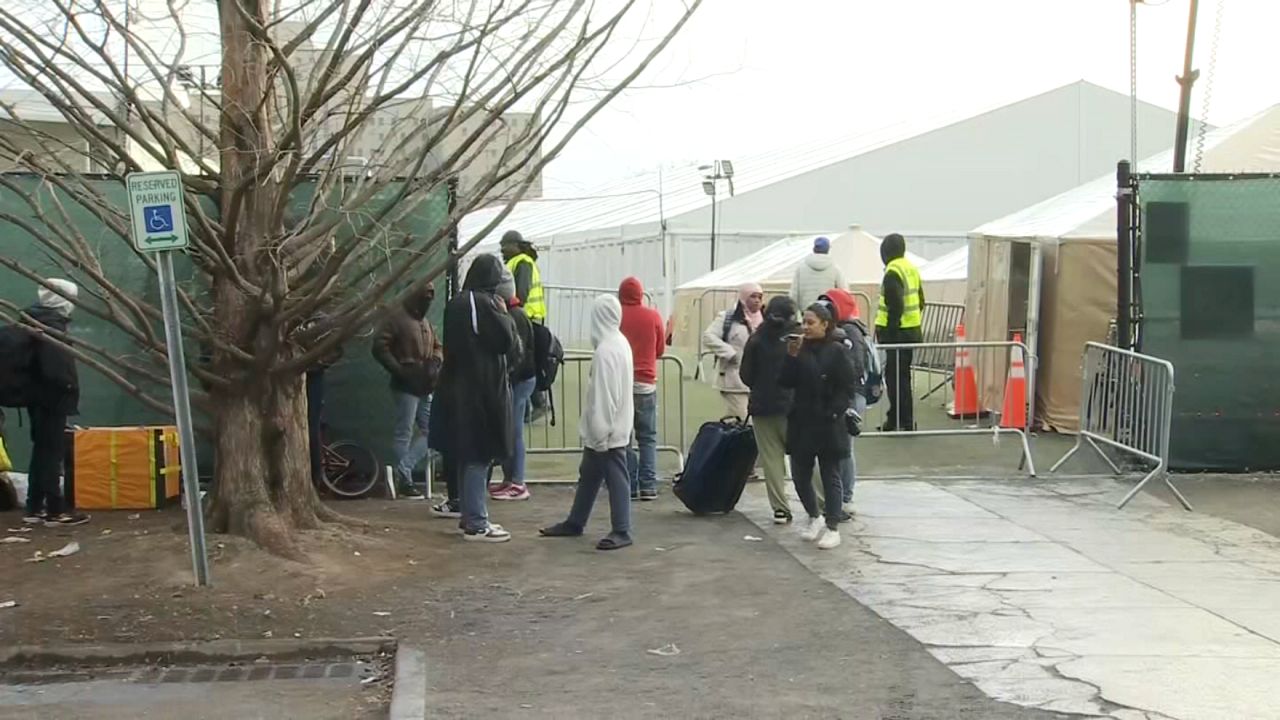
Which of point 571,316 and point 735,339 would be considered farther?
point 571,316

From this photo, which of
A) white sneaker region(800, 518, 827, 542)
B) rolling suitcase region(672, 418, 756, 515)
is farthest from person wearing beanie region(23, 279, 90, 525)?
white sneaker region(800, 518, 827, 542)

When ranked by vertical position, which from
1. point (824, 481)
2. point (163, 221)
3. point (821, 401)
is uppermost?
point (163, 221)

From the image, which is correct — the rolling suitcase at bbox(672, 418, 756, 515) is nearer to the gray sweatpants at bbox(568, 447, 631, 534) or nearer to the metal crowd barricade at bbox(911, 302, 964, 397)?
the gray sweatpants at bbox(568, 447, 631, 534)

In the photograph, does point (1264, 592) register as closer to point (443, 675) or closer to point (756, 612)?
point (756, 612)

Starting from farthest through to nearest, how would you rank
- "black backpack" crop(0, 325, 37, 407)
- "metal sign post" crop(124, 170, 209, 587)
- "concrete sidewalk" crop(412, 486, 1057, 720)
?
Answer: "black backpack" crop(0, 325, 37, 407), "metal sign post" crop(124, 170, 209, 587), "concrete sidewalk" crop(412, 486, 1057, 720)

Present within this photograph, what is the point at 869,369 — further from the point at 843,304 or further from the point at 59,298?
the point at 59,298

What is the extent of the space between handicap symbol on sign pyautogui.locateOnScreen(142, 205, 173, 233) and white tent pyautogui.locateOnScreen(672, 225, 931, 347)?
1473cm

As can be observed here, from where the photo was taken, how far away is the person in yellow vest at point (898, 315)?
1304cm

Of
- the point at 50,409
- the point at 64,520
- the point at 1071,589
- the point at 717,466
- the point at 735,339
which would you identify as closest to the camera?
the point at 1071,589

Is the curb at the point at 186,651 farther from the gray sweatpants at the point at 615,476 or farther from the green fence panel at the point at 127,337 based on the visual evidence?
the green fence panel at the point at 127,337

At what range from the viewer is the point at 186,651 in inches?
251

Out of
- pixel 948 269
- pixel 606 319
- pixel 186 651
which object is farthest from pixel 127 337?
pixel 948 269

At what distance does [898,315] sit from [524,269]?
388 cm

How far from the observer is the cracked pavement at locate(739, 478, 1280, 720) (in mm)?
5836
